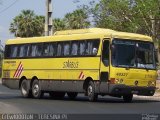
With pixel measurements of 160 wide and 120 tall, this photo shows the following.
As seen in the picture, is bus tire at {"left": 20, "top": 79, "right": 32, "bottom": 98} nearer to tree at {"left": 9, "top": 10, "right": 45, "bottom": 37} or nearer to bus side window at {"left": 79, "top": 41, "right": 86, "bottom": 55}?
bus side window at {"left": 79, "top": 41, "right": 86, "bottom": 55}

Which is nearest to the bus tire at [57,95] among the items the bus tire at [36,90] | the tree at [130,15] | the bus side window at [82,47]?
the bus tire at [36,90]

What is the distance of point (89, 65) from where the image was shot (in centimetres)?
2689

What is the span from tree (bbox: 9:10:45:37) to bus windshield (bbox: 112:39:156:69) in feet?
206

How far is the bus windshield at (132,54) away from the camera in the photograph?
25734 millimetres

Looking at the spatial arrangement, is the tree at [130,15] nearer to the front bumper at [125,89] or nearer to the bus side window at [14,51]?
the bus side window at [14,51]

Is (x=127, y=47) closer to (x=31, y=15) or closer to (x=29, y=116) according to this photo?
(x=29, y=116)

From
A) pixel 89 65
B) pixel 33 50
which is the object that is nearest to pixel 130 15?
pixel 33 50

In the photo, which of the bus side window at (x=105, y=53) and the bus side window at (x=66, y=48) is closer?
the bus side window at (x=105, y=53)

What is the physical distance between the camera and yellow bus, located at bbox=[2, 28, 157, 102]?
25.8 metres

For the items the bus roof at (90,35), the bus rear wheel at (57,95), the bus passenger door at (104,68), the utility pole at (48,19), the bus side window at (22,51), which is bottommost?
the bus rear wheel at (57,95)

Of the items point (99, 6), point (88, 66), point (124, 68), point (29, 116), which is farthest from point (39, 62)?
point (99, 6)

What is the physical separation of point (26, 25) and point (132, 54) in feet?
208

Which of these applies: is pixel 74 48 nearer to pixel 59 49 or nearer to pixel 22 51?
pixel 59 49

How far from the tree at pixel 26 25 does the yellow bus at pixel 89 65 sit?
57.2 m
